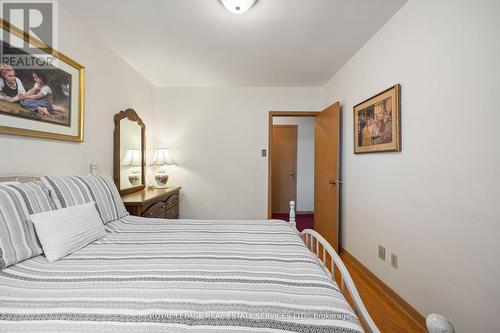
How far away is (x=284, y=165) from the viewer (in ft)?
16.9

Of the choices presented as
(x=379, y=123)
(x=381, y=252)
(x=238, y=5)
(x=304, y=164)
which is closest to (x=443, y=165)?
(x=379, y=123)

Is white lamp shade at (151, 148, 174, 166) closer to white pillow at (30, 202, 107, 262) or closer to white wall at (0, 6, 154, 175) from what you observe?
white wall at (0, 6, 154, 175)

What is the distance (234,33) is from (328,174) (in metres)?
2.08

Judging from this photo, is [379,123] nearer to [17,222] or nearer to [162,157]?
[17,222]

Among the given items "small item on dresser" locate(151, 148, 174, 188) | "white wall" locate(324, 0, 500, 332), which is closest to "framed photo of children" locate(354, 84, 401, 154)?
"white wall" locate(324, 0, 500, 332)

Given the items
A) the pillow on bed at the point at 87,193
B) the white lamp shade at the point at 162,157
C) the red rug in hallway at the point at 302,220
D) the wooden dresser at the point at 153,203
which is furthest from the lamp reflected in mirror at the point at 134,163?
the red rug in hallway at the point at 302,220

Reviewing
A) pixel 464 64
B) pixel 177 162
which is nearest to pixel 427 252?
pixel 464 64

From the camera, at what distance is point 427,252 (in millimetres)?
1600

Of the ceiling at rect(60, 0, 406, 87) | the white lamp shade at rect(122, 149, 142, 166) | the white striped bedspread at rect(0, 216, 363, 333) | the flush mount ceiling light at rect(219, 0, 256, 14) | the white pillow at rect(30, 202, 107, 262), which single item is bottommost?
the white striped bedspread at rect(0, 216, 363, 333)

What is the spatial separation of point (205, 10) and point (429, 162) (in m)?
2.04

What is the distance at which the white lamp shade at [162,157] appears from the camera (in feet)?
11.2

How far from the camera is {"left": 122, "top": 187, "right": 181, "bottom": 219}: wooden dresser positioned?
2207 mm

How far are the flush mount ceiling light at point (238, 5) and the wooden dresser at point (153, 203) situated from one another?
186 centimetres

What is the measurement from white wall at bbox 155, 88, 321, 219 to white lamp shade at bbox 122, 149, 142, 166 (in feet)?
2.08
